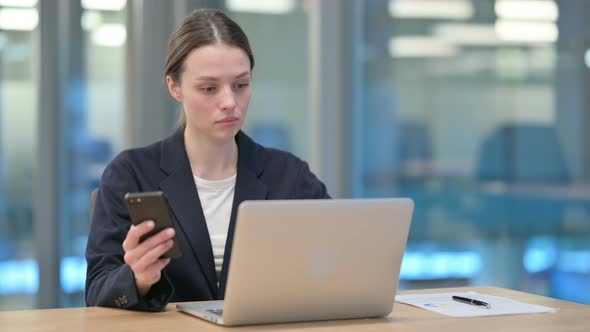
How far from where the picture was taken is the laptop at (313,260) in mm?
1764

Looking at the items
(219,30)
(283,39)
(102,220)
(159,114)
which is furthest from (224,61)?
(159,114)

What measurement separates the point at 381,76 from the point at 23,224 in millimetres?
2846

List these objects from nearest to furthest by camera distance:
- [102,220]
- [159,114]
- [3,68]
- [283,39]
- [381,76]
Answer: [102,220], [381,76], [283,39], [159,114], [3,68]

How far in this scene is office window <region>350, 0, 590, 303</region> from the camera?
144 inches

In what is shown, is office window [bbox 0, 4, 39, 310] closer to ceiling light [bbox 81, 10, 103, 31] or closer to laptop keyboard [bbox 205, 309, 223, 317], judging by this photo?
ceiling light [bbox 81, 10, 103, 31]

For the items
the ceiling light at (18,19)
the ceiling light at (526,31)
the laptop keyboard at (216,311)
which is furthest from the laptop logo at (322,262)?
the ceiling light at (18,19)

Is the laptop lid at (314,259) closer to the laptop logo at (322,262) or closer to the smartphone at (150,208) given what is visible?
the laptop logo at (322,262)

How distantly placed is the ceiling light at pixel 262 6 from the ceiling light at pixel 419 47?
0.64 m

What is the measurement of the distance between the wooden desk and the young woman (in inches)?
7.4

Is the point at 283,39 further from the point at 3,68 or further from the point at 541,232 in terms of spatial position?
the point at 3,68

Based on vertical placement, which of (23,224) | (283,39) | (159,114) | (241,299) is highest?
(283,39)

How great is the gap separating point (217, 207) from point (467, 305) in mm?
764

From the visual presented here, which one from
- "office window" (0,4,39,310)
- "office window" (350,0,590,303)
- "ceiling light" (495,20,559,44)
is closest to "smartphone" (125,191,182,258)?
"office window" (350,0,590,303)

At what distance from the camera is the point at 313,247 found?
5.96ft
